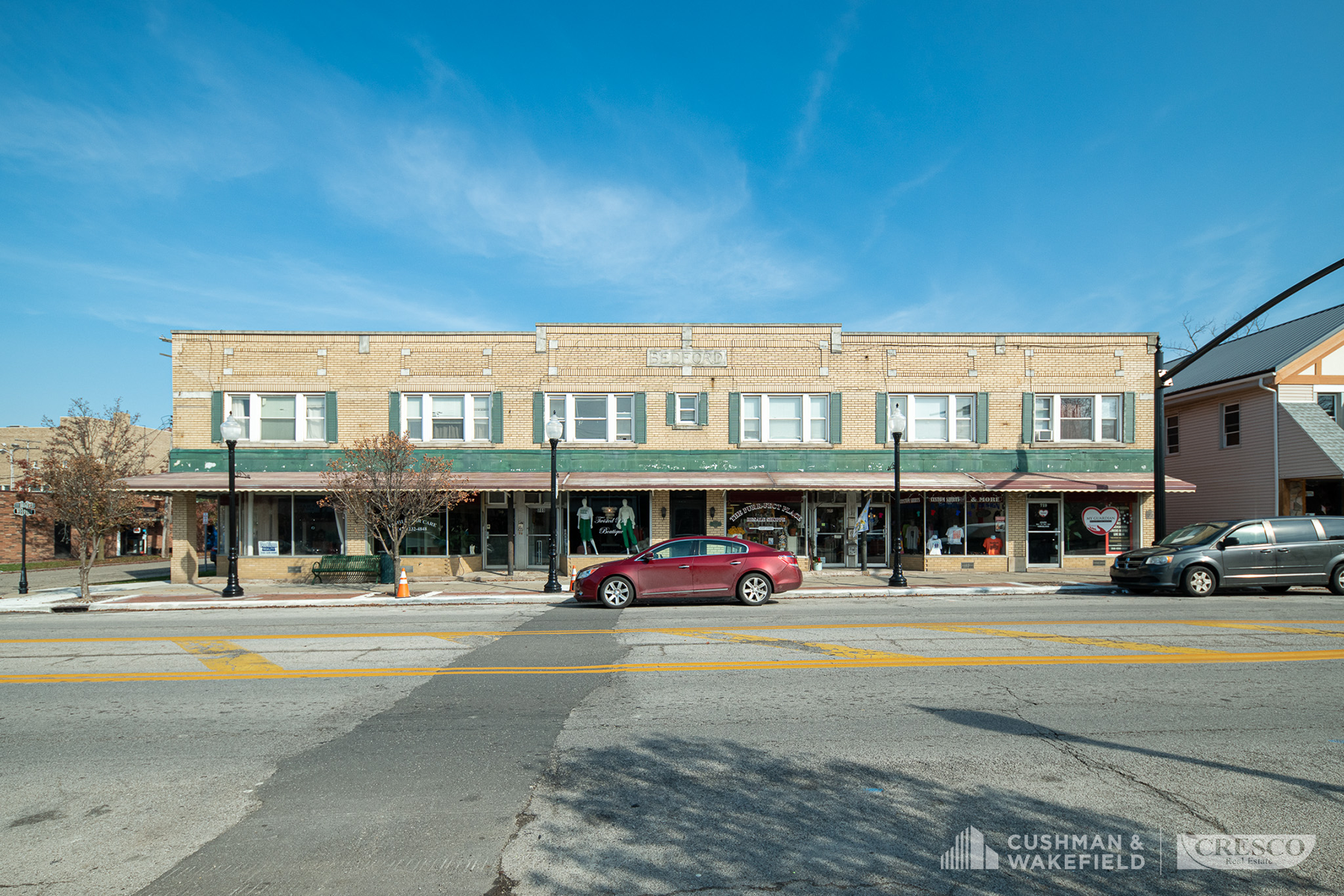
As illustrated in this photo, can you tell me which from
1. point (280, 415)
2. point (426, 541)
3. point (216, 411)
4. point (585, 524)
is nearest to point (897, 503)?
point (585, 524)

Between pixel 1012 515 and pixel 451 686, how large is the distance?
1844cm

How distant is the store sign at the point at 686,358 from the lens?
73.2ft

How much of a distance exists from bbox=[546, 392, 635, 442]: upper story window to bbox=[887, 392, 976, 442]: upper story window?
768cm

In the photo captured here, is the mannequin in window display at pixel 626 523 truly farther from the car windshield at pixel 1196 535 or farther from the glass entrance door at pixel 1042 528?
the car windshield at pixel 1196 535

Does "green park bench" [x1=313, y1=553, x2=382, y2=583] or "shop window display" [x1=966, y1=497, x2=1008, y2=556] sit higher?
"shop window display" [x1=966, y1=497, x2=1008, y2=556]

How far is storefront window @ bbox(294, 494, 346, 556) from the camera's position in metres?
21.8

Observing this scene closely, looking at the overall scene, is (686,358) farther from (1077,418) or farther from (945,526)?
→ (1077,418)

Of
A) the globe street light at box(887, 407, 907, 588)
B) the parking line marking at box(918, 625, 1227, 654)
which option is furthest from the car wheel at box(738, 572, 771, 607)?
the globe street light at box(887, 407, 907, 588)

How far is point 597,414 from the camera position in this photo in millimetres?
22344

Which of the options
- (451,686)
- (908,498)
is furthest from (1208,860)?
(908,498)

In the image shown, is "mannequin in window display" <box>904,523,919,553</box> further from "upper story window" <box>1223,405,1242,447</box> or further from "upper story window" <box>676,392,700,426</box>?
"upper story window" <box>1223,405,1242,447</box>

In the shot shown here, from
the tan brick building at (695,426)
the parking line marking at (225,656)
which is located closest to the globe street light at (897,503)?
the tan brick building at (695,426)

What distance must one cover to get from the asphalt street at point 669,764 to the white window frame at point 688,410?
12043 millimetres

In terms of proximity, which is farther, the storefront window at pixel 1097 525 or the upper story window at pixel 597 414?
the upper story window at pixel 597 414
